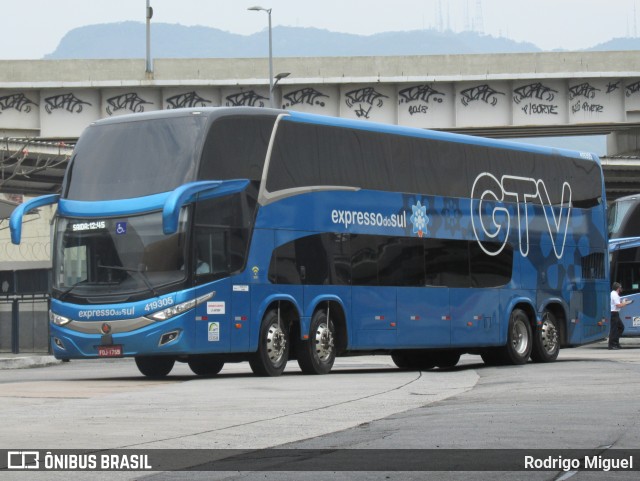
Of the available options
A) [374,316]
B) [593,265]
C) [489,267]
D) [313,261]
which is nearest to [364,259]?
[374,316]

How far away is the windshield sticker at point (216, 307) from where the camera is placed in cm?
2037

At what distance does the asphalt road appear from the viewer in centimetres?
1100

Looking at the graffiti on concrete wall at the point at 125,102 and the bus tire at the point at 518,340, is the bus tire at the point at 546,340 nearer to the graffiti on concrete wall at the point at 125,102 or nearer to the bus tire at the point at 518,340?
the bus tire at the point at 518,340

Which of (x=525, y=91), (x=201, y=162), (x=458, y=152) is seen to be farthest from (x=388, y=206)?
(x=525, y=91)

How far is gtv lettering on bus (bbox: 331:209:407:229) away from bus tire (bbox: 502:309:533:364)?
402 centimetres

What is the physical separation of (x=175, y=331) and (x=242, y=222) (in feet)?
6.38

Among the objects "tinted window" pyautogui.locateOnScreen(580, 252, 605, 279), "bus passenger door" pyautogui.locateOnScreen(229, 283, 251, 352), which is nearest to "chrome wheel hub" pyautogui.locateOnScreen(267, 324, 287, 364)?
"bus passenger door" pyautogui.locateOnScreen(229, 283, 251, 352)

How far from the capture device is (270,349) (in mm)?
21406

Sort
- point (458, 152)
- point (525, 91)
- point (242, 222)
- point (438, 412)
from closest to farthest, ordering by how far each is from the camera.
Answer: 1. point (438, 412)
2. point (242, 222)
3. point (458, 152)
4. point (525, 91)

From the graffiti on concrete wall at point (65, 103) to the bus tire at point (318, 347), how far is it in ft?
117

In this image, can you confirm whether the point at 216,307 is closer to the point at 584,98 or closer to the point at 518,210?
the point at 518,210

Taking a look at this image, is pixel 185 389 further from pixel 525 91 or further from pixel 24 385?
pixel 525 91

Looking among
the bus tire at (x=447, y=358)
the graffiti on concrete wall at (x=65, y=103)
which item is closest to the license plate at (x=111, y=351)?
the bus tire at (x=447, y=358)

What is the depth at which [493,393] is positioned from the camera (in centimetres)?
1739
